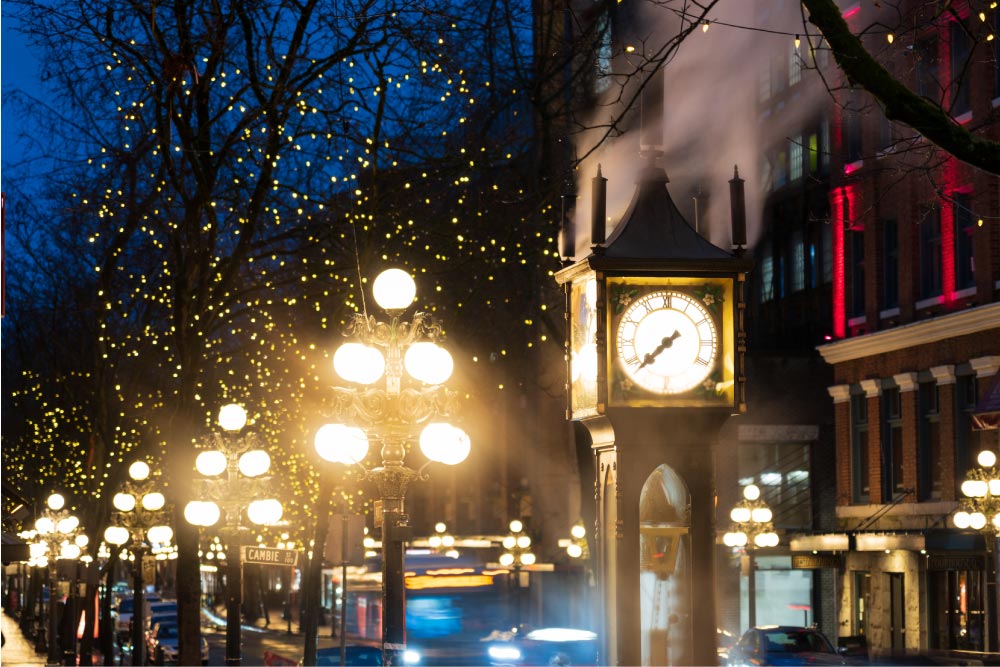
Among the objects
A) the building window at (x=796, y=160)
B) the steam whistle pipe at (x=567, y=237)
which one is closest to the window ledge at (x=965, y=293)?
the building window at (x=796, y=160)

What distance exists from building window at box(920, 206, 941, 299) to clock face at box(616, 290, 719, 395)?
2898cm

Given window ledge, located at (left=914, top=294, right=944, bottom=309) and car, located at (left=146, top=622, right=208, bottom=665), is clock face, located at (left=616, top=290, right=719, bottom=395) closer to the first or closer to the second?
window ledge, located at (left=914, top=294, right=944, bottom=309)

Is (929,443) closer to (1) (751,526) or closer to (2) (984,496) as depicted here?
(1) (751,526)

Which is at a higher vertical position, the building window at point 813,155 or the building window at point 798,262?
the building window at point 813,155

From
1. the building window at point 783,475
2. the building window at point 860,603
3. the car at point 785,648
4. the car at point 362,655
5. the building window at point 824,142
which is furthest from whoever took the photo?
the building window at point 783,475

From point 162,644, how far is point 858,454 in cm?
1943

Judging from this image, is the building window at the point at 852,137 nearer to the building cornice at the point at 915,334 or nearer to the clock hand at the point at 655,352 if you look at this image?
A: the building cornice at the point at 915,334

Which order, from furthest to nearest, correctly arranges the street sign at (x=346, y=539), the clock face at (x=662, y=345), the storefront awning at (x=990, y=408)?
the storefront awning at (x=990, y=408) → the street sign at (x=346, y=539) → the clock face at (x=662, y=345)

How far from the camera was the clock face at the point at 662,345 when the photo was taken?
9.65 m

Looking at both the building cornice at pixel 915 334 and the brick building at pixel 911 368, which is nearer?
the brick building at pixel 911 368

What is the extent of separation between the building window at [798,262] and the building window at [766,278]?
1.48 metres

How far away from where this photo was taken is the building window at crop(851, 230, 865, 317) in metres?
41.8

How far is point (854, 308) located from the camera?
42.2 metres

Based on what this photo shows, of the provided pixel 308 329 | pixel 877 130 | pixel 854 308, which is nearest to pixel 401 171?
pixel 308 329
